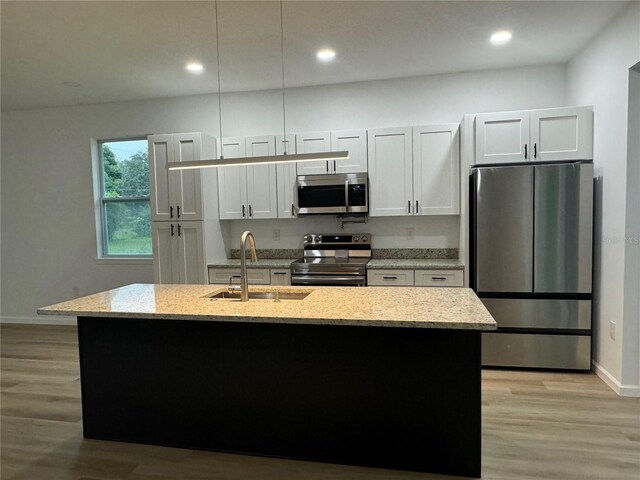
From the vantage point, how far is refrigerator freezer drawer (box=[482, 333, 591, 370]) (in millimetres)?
3559

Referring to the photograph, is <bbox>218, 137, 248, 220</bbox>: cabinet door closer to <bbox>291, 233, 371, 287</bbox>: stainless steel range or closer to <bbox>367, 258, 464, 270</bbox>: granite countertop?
<bbox>291, 233, 371, 287</bbox>: stainless steel range

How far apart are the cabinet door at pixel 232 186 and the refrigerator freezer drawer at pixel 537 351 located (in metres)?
2.76

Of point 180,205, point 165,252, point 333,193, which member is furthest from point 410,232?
point 165,252

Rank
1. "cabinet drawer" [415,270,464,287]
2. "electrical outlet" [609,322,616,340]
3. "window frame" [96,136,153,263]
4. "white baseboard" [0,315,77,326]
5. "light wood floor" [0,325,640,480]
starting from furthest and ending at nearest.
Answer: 1. "white baseboard" [0,315,77,326]
2. "window frame" [96,136,153,263]
3. "cabinet drawer" [415,270,464,287]
4. "electrical outlet" [609,322,616,340]
5. "light wood floor" [0,325,640,480]

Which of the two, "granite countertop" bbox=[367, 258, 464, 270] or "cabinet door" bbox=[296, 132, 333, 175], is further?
"cabinet door" bbox=[296, 132, 333, 175]

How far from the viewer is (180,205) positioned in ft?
14.8

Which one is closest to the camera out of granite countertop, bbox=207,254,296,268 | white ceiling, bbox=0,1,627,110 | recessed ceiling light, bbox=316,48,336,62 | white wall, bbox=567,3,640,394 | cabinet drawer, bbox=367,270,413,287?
white ceiling, bbox=0,1,627,110

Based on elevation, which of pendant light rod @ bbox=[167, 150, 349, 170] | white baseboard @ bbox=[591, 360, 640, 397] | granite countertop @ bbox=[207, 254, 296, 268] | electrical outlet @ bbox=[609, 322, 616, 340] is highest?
pendant light rod @ bbox=[167, 150, 349, 170]

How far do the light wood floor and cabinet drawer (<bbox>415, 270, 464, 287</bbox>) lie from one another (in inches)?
32.9

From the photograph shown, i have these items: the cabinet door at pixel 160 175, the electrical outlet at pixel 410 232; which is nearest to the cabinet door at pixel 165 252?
the cabinet door at pixel 160 175

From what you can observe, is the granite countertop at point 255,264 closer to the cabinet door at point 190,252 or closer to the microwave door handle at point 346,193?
the cabinet door at point 190,252

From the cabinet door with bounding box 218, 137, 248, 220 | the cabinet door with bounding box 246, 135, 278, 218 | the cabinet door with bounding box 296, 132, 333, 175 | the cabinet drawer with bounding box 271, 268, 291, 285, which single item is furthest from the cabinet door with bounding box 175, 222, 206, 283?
the cabinet door with bounding box 296, 132, 333, 175

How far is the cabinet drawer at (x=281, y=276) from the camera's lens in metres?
4.25

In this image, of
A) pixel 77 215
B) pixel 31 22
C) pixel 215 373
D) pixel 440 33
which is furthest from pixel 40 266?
pixel 440 33
